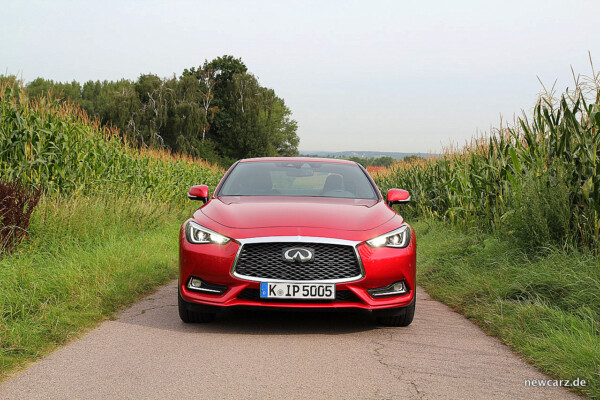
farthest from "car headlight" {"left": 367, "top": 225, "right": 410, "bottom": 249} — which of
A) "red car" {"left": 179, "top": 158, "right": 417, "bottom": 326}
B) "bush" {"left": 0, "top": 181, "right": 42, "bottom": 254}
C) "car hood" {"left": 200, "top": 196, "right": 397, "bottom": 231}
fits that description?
"bush" {"left": 0, "top": 181, "right": 42, "bottom": 254}

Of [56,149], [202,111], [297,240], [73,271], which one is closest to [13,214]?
[73,271]

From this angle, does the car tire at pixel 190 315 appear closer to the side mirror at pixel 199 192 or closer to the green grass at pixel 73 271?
the green grass at pixel 73 271

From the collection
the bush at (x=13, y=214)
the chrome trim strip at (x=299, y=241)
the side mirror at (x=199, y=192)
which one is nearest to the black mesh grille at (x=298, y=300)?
the chrome trim strip at (x=299, y=241)

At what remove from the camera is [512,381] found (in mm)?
3816

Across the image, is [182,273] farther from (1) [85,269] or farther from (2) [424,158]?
(2) [424,158]

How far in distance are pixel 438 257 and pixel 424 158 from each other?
9.25 m

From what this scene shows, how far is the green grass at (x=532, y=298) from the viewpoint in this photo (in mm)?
4102

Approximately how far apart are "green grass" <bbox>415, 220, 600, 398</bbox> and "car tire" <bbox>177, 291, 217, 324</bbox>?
2455 millimetres

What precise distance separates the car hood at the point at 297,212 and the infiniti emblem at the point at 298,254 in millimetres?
265

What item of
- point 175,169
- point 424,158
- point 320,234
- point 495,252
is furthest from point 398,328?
point 175,169

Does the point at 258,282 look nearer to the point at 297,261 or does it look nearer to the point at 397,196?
the point at 297,261

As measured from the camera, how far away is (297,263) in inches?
195

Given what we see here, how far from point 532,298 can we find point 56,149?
8579mm

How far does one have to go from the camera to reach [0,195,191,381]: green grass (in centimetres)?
475
